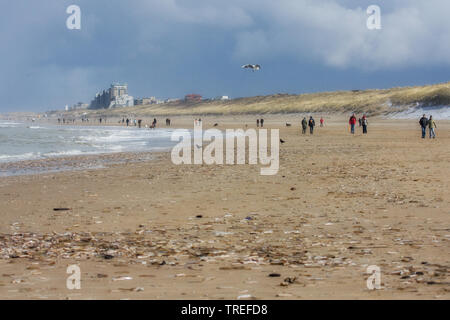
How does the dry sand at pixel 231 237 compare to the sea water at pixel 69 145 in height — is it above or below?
below

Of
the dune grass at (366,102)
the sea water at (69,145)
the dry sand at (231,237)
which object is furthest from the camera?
the dune grass at (366,102)

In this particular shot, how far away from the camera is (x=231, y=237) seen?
8.39 m

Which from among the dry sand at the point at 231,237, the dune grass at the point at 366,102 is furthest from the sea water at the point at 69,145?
the dune grass at the point at 366,102

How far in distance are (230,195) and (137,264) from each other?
21.5ft

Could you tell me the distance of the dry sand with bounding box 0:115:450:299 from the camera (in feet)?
18.5

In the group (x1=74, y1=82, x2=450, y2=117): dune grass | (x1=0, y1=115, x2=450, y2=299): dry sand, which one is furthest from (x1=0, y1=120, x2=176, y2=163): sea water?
(x1=74, y1=82, x2=450, y2=117): dune grass

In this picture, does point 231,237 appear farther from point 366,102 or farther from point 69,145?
point 366,102

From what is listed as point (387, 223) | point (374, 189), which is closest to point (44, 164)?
point (374, 189)

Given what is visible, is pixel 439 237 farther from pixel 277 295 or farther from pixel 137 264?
pixel 137 264

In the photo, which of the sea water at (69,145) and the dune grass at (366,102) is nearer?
the sea water at (69,145)

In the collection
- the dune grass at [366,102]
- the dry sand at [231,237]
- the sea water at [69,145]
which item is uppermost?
the dune grass at [366,102]

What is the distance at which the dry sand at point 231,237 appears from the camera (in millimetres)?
5625

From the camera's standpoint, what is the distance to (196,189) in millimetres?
14516

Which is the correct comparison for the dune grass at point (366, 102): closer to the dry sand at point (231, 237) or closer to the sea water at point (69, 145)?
the sea water at point (69, 145)
